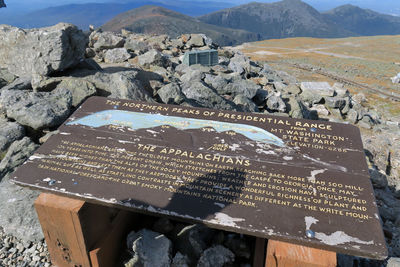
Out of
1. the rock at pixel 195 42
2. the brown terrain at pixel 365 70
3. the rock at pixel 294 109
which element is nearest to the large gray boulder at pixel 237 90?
the rock at pixel 294 109

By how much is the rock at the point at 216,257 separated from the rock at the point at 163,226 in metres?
0.71

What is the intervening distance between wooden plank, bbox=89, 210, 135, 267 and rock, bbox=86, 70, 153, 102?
2816mm

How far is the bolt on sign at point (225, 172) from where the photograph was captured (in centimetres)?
242

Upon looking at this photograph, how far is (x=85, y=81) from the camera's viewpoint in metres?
6.11

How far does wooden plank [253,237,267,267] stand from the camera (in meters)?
3.35

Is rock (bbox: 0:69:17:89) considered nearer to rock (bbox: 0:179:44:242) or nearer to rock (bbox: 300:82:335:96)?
rock (bbox: 0:179:44:242)

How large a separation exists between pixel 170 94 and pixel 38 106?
2.74 metres

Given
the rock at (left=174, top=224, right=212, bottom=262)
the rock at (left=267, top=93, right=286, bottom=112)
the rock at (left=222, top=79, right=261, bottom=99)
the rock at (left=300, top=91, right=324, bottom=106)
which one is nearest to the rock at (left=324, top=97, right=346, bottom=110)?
the rock at (left=300, top=91, right=324, bottom=106)

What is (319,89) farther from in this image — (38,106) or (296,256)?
(296,256)

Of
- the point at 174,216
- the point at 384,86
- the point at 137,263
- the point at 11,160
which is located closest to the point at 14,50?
the point at 11,160

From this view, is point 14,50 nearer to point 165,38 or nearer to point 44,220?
point 44,220

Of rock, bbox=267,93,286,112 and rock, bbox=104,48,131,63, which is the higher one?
rock, bbox=104,48,131,63

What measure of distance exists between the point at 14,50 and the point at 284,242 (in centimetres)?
735

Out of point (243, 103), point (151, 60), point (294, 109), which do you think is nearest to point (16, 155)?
point (243, 103)
